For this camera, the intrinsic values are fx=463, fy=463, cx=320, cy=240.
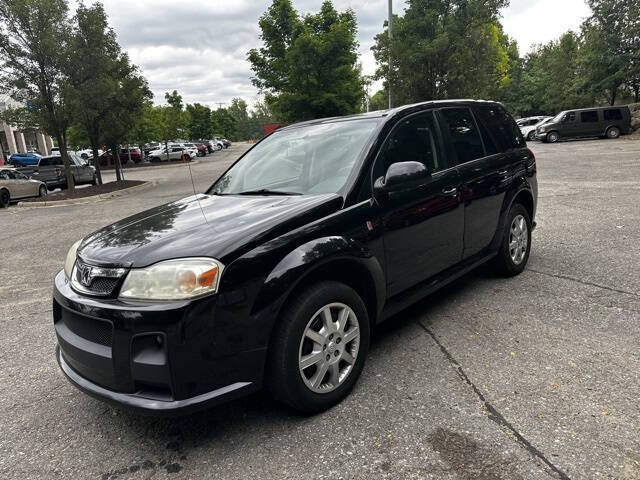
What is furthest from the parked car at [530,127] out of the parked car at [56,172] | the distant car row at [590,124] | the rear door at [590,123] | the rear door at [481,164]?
the rear door at [481,164]

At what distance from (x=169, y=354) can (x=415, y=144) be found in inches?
96.1

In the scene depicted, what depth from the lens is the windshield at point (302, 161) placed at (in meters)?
3.30

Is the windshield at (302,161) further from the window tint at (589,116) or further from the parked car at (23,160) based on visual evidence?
the parked car at (23,160)

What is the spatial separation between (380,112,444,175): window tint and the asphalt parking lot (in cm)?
138

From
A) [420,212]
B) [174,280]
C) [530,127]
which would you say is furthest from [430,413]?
[530,127]

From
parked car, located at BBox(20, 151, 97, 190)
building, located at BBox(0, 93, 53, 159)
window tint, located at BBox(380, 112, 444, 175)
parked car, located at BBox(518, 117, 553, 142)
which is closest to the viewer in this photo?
window tint, located at BBox(380, 112, 444, 175)

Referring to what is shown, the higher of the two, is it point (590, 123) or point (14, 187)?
point (590, 123)

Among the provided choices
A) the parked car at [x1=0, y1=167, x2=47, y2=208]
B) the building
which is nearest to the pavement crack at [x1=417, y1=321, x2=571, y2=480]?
the parked car at [x1=0, y1=167, x2=47, y2=208]

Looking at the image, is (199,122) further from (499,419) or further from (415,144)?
(499,419)

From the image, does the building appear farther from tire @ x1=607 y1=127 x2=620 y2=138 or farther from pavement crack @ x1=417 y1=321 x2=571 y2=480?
pavement crack @ x1=417 y1=321 x2=571 y2=480

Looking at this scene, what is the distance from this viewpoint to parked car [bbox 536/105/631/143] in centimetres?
2819

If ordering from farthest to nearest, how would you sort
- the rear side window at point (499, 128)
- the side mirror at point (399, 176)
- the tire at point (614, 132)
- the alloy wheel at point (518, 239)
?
the tire at point (614, 132) → the alloy wheel at point (518, 239) → the rear side window at point (499, 128) → the side mirror at point (399, 176)

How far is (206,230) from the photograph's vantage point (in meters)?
2.67

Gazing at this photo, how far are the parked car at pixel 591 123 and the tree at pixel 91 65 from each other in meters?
25.6
